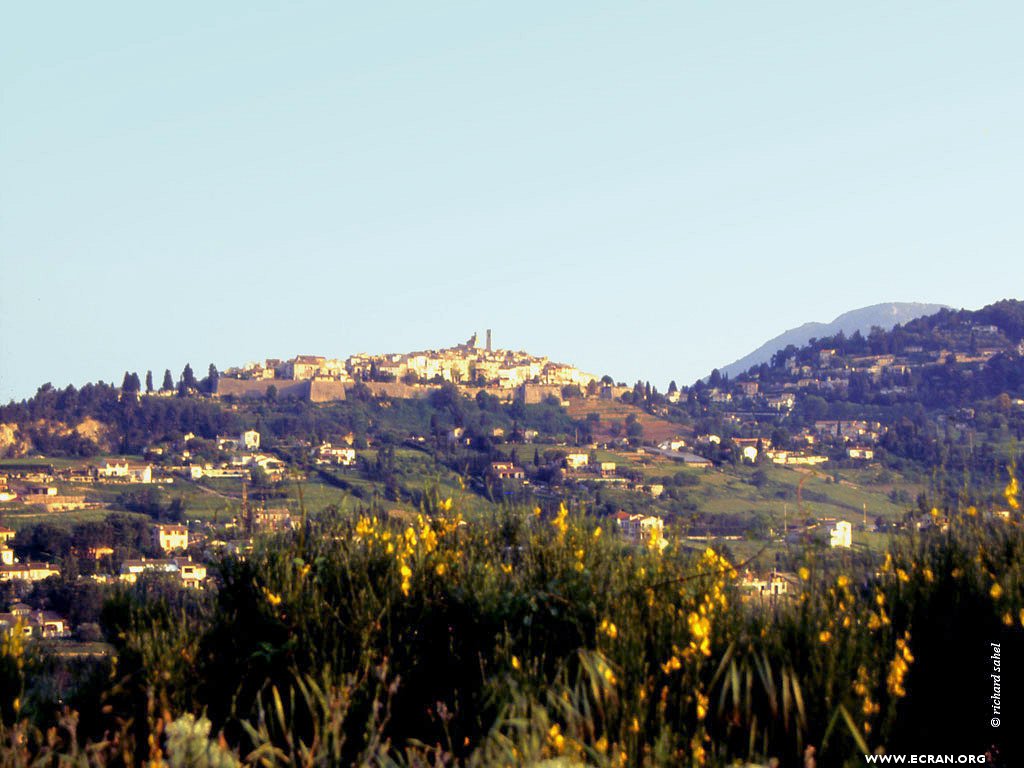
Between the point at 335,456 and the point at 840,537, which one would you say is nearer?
the point at 840,537

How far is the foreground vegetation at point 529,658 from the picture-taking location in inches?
173

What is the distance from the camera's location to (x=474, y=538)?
256 inches

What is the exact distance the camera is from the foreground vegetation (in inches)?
173

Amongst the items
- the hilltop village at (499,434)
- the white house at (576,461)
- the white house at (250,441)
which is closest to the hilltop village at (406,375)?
the hilltop village at (499,434)

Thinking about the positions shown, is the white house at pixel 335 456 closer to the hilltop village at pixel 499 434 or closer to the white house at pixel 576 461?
the hilltop village at pixel 499 434

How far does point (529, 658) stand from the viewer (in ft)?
16.4

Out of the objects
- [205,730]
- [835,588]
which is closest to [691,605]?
[835,588]

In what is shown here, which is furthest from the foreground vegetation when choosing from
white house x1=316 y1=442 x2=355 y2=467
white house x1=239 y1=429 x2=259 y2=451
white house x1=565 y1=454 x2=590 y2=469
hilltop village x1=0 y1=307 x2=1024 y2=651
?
white house x1=239 y1=429 x2=259 y2=451

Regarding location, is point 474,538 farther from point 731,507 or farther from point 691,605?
point 731,507

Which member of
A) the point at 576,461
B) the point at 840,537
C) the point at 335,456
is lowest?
the point at 576,461

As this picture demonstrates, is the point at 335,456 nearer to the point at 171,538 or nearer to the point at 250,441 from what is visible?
the point at 250,441

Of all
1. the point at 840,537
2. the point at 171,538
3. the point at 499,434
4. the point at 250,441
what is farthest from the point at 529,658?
the point at 499,434

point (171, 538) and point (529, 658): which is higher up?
point (529, 658)

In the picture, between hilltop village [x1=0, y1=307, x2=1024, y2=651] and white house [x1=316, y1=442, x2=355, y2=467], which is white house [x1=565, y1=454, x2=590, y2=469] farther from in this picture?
white house [x1=316, y1=442, x2=355, y2=467]
